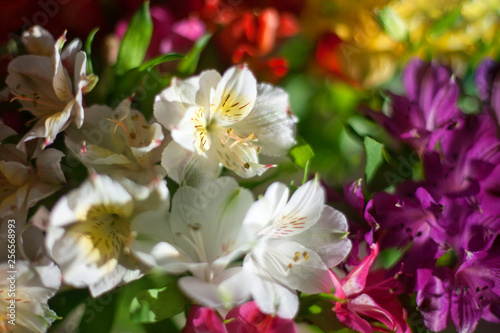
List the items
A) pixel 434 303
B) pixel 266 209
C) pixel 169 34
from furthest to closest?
pixel 169 34, pixel 434 303, pixel 266 209

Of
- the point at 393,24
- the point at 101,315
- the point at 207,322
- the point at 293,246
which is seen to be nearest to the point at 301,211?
the point at 293,246

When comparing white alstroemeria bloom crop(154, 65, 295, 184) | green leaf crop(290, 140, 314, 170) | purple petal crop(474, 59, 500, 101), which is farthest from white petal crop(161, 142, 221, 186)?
purple petal crop(474, 59, 500, 101)

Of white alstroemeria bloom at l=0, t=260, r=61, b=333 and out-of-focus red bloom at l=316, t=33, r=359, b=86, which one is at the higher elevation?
out-of-focus red bloom at l=316, t=33, r=359, b=86

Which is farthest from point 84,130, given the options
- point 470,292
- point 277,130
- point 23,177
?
point 470,292

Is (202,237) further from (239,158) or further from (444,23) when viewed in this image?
(444,23)

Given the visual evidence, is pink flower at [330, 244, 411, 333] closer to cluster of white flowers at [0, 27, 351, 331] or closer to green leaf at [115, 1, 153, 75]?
cluster of white flowers at [0, 27, 351, 331]

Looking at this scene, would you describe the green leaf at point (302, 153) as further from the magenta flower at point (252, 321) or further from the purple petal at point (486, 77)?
the purple petal at point (486, 77)

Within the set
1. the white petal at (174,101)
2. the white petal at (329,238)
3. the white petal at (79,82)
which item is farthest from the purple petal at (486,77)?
the white petal at (79,82)

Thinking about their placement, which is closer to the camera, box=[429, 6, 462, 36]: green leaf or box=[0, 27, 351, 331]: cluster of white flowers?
box=[0, 27, 351, 331]: cluster of white flowers
